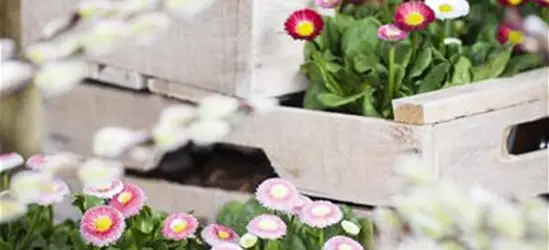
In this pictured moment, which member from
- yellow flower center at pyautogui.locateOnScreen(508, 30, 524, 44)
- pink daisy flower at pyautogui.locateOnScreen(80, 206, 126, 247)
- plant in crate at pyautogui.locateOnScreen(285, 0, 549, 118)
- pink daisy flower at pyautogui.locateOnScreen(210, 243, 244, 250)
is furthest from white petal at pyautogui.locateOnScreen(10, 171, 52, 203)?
yellow flower center at pyautogui.locateOnScreen(508, 30, 524, 44)

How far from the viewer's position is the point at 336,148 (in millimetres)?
1082

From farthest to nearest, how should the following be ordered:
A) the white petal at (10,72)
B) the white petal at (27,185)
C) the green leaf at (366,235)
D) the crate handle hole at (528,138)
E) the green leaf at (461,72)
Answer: the crate handle hole at (528,138) < the green leaf at (461,72) < the green leaf at (366,235) < the white petal at (27,185) < the white petal at (10,72)

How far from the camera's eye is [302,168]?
1.12m

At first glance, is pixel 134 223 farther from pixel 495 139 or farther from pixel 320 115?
pixel 495 139

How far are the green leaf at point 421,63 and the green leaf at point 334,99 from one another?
7cm

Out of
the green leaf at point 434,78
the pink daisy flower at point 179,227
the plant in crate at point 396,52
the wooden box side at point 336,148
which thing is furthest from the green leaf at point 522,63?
the pink daisy flower at point 179,227

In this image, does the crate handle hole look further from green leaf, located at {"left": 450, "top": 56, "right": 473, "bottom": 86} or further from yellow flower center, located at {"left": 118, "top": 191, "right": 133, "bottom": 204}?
yellow flower center, located at {"left": 118, "top": 191, "right": 133, "bottom": 204}

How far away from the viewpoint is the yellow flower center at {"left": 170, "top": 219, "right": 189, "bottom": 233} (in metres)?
0.92

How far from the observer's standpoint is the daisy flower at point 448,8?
3.62 ft

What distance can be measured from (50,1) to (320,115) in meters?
0.46

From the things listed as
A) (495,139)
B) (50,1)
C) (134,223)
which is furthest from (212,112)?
(50,1)

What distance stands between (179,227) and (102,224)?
0.08 m

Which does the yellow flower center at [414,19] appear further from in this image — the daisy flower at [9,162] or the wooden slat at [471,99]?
the daisy flower at [9,162]

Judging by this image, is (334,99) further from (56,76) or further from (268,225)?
(56,76)
